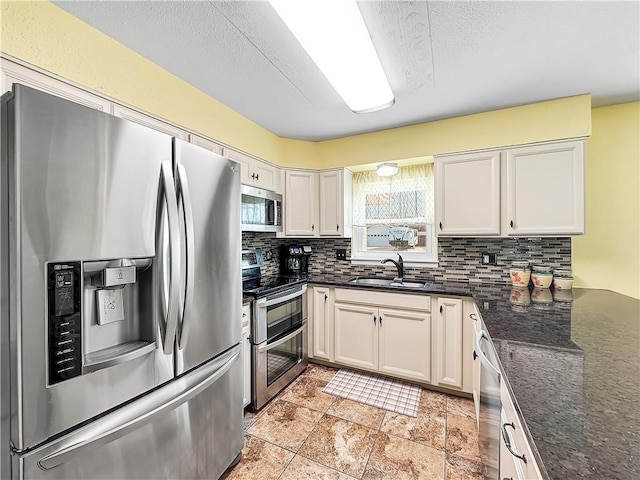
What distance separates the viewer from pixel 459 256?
8.74 ft

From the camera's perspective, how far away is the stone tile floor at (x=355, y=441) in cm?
155

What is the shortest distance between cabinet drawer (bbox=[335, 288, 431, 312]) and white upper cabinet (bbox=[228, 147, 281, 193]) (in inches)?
50.8

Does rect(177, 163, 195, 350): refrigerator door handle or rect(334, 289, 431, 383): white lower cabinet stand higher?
rect(177, 163, 195, 350): refrigerator door handle

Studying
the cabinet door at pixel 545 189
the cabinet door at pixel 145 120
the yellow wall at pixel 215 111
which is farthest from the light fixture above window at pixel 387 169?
the cabinet door at pixel 145 120

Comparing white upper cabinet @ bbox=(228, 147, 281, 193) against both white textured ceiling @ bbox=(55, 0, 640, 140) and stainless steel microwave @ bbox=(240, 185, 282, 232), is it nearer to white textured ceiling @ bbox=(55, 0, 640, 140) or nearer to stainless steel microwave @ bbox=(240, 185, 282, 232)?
stainless steel microwave @ bbox=(240, 185, 282, 232)

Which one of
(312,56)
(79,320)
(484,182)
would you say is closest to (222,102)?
(312,56)

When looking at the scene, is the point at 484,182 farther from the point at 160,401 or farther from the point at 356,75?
the point at 160,401

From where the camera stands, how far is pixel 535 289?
2250mm

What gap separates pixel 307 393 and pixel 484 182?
2375mm

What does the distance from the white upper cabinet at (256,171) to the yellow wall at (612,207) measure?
2822 mm

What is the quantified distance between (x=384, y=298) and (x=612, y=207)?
6.62 feet

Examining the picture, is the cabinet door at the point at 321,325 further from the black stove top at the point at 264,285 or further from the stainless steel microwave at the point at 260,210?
the stainless steel microwave at the point at 260,210

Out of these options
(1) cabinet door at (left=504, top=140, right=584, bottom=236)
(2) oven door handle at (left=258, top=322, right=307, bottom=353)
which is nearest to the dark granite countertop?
(1) cabinet door at (left=504, top=140, right=584, bottom=236)

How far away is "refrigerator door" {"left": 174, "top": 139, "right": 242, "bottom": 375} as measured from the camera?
120 centimetres
